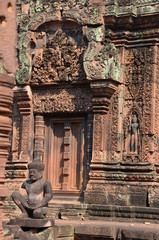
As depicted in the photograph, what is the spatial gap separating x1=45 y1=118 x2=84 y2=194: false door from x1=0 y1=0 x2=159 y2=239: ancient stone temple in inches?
0.9

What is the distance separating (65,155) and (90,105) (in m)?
1.38

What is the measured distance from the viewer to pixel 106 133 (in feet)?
49.5

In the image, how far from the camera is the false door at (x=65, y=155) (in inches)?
614

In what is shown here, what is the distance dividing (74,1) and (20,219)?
19.0 feet

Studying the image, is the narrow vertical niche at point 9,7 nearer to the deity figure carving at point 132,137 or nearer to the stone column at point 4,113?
the stone column at point 4,113

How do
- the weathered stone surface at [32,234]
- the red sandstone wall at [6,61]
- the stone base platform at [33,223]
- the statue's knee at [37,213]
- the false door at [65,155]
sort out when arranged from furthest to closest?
1. the false door at [65,155]
2. the statue's knee at [37,213]
3. the stone base platform at [33,223]
4. the weathered stone surface at [32,234]
5. the red sandstone wall at [6,61]

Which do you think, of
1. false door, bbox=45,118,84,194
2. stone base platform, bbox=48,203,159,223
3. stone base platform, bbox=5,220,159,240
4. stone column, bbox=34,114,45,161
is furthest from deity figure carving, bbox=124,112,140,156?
stone column, bbox=34,114,45,161

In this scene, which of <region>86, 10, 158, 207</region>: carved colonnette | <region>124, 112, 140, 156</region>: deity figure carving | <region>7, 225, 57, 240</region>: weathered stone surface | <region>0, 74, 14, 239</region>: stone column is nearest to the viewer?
<region>0, 74, 14, 239</region>: stone column

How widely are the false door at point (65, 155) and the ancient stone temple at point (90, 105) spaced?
2 cm

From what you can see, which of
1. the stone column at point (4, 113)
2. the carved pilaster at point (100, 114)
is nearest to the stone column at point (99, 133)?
the carved pilaster at point (100, 114)

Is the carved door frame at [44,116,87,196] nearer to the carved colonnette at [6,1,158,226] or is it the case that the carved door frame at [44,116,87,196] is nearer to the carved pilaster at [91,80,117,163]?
the carved colonnette at [6,1,158,226]

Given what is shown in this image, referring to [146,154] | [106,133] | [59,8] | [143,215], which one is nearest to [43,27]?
[59,8]

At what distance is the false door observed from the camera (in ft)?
51.2

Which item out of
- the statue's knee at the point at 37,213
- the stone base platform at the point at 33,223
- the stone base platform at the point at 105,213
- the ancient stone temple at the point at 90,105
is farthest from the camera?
the ancient stone temple at the point at 90,105
